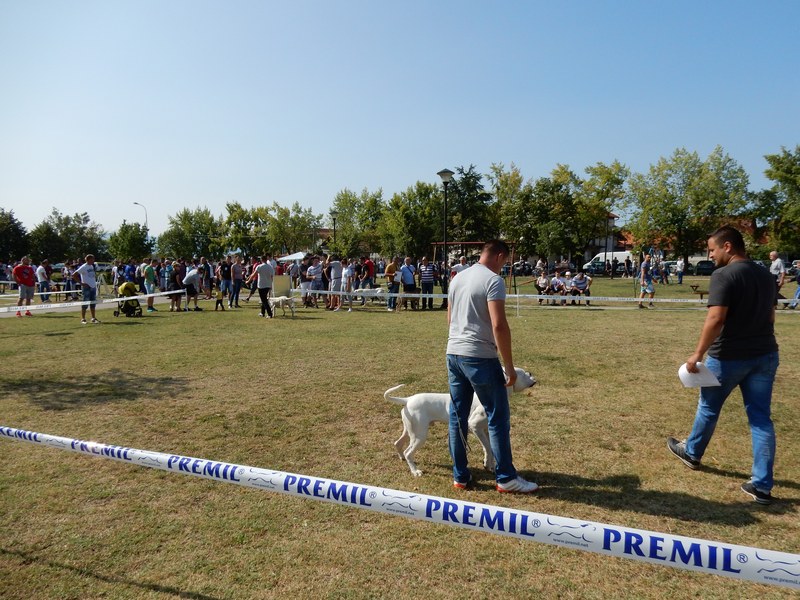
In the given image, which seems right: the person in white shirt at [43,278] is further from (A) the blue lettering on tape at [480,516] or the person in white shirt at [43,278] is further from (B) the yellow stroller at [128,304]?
(A) the blue lettering on tape at [480,516]

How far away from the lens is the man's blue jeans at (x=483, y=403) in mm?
3611

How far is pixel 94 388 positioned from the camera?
7.09m

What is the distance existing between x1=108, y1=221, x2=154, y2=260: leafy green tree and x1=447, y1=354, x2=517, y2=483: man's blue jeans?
65.2m

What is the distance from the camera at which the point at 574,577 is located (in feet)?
9.52

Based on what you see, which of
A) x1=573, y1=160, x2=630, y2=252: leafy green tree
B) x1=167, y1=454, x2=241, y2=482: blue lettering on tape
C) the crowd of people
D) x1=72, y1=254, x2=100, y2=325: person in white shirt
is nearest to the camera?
x1=167, y1=454, x2=241, y2=482: blue lettering on tape

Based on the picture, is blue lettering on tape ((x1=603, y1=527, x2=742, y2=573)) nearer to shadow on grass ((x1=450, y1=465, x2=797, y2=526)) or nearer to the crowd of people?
shadow on grass ((x1=450, y1=465, x2=797, y2=526))

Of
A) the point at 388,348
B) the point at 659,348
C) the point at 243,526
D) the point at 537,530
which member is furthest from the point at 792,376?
the point at 243,526

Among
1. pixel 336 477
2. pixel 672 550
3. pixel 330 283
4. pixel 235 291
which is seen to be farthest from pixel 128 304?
pixel 672 550

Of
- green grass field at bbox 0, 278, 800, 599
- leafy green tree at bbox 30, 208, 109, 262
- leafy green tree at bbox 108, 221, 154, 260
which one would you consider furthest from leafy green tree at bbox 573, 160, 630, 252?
leafy green tree at bbox 30, 208, 109, 262

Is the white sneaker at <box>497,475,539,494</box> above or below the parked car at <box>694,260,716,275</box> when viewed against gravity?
below

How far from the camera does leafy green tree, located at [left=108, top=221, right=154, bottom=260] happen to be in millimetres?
61062

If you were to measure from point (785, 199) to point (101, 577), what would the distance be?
5162 cm

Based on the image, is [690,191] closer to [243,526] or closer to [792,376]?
[792,376]

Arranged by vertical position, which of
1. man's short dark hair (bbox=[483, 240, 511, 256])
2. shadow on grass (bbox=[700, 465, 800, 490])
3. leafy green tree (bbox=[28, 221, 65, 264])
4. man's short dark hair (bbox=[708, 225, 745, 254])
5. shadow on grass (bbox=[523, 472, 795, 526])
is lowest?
shadow on grass (bbox=[523, 472, 795, 526])
